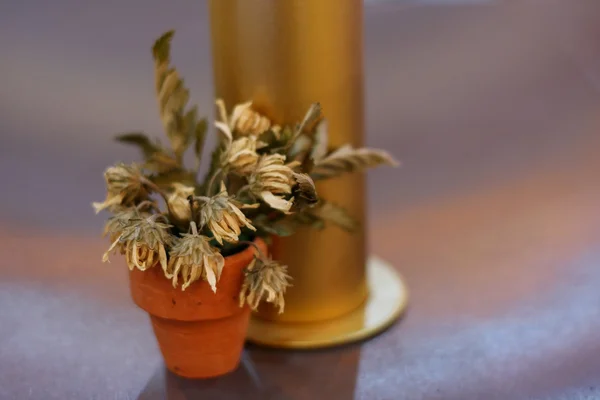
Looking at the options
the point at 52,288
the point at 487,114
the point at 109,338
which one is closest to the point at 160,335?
the point at 109,338

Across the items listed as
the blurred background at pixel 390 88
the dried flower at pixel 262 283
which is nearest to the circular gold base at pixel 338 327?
the dried flower at pixel 262 283

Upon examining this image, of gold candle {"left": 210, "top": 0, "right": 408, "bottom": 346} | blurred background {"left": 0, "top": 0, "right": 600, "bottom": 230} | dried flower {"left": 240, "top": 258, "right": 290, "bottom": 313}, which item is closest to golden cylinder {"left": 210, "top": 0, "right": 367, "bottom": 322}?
gold candle {"left": 210, "top": 0, "right": 408, "bottom": 346}

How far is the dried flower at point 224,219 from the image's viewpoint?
1.75 feet

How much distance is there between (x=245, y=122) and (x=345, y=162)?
101 mm

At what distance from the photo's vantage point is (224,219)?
0.53 meters

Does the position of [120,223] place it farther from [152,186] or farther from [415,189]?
[415,189]

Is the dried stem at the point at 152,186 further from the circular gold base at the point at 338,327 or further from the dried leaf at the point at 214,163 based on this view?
the circular gold base at the point at 338,327

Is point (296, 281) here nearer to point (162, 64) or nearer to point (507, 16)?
point (162, 64)

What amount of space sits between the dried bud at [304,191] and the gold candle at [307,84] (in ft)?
0.31

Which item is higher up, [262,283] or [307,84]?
[307,84]

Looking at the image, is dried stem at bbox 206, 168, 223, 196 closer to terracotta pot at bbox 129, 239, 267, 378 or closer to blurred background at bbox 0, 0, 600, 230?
terracotta pot at bbox 129, 239, 267, 378

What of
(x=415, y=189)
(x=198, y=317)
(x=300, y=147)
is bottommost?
(x=415, y=189)


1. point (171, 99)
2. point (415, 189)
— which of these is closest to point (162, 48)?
point (171, 99)

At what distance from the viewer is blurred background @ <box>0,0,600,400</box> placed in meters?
0.65
